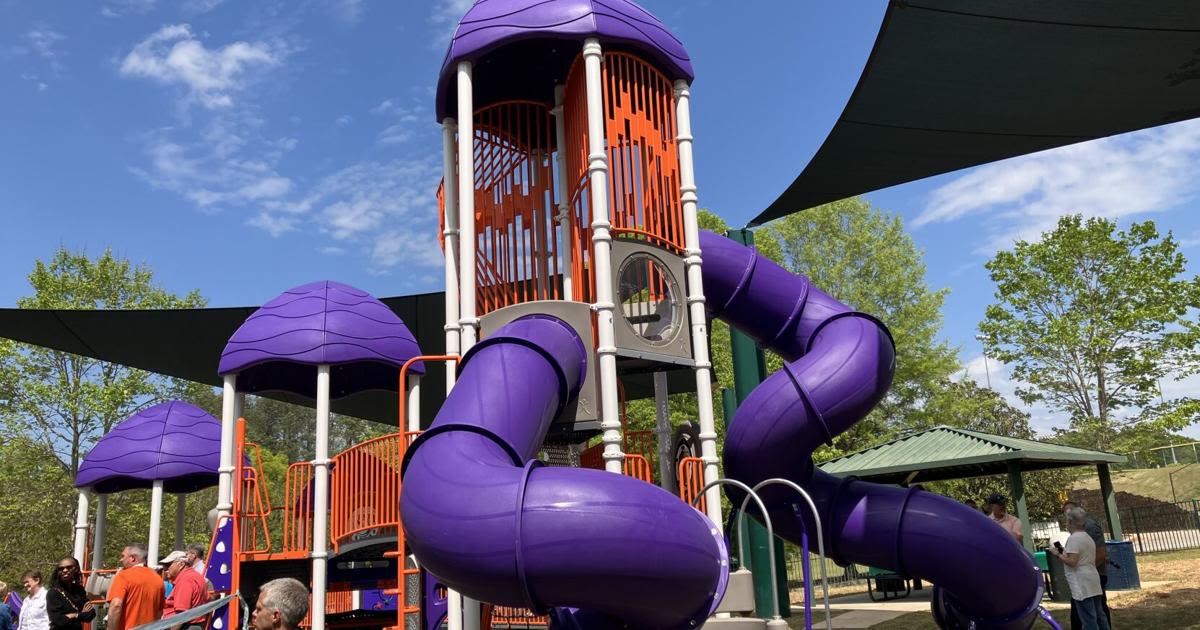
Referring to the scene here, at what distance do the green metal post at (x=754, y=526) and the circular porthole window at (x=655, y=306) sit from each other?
5520 mm

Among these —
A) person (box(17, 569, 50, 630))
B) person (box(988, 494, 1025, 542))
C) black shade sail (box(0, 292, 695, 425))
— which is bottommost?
person (box(17, 569, 50, 630))

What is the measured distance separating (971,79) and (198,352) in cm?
1564

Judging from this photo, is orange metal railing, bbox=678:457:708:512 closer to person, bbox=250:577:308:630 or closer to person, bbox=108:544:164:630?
person, bbox=250:577:308:630

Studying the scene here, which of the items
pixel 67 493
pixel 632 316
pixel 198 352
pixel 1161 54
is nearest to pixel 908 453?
pixel 1161 54

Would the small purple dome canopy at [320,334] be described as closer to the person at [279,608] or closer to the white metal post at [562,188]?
the white metal post at [562,188]

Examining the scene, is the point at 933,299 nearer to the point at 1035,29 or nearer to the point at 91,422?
the point at 1035,29

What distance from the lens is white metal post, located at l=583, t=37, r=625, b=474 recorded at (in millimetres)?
6242

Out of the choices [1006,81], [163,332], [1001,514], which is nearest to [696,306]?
[1001,514]

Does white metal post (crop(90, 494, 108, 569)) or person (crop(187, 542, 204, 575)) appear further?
white metal post (crop(90, 494, 108, 569))

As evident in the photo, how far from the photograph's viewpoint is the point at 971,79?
9070 millimetres

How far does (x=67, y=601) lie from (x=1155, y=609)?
11809 millimetres

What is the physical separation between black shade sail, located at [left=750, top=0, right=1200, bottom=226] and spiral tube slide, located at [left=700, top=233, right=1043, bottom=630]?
3089 mm

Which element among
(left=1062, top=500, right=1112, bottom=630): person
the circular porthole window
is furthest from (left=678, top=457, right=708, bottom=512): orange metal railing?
(left=1062, top=500, right=1112, bottom=630): person

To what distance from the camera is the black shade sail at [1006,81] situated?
25.3 ft
